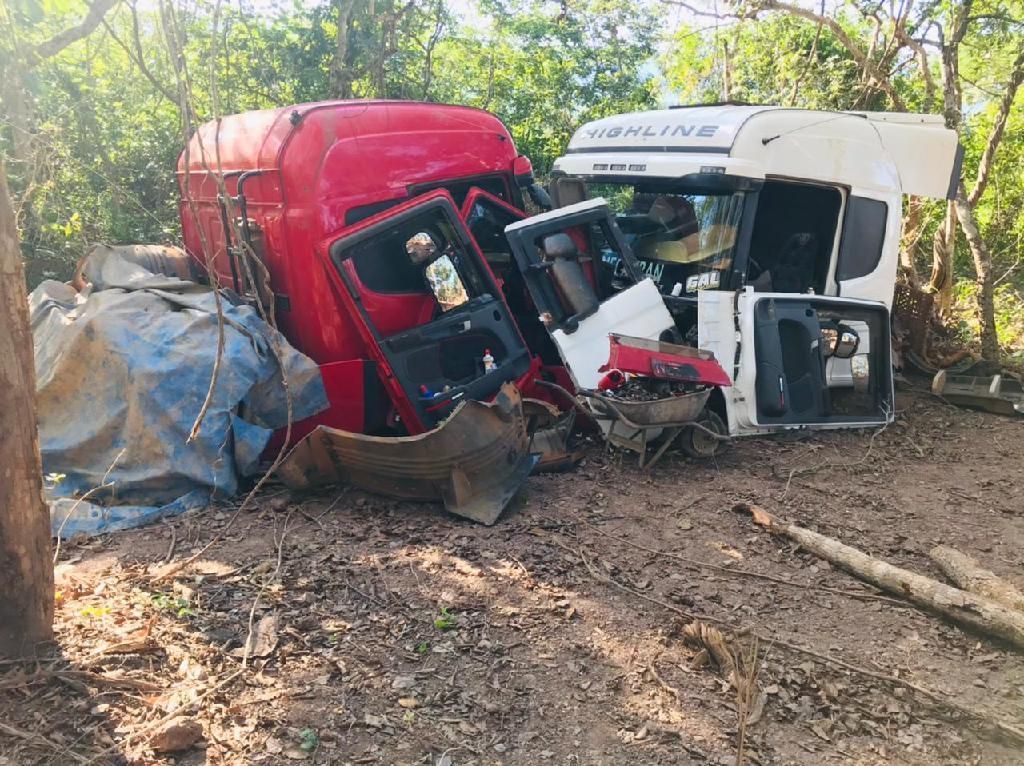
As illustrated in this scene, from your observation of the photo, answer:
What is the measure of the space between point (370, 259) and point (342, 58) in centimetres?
564

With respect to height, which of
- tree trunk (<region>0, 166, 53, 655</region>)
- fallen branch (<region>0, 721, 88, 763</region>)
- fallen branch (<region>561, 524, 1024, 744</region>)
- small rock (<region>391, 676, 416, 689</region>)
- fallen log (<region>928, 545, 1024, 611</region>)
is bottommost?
fallen log (<region>928, 545, 1024, 611</region>)

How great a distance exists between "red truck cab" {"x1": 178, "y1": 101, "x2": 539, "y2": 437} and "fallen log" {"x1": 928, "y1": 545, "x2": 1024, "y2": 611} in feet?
8.82

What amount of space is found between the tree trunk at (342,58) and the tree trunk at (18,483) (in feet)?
25.2

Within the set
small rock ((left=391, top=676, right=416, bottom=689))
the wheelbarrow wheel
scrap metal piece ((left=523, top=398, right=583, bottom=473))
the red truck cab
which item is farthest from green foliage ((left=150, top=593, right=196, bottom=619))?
the wheelbarrow wheel

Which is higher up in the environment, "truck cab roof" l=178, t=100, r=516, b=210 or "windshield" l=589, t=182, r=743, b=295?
A: "truck cab roof" l=178, t=100, r=516, b=210

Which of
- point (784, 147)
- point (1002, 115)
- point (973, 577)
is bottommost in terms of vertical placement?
point (973, 577)

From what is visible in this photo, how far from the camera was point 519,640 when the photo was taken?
3.26 m

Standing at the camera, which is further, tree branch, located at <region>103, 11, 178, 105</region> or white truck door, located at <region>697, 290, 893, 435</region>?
white truck door, located at <region>697, 290, 893, 435</region>

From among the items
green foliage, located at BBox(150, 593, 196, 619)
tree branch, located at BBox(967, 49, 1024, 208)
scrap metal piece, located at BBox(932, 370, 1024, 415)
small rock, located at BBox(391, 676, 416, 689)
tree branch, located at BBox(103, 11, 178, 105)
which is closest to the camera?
small rock, located at BBox(391, 676, 416, 689)

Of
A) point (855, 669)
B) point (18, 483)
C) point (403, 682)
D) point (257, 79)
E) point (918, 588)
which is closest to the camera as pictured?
point (18, 483)

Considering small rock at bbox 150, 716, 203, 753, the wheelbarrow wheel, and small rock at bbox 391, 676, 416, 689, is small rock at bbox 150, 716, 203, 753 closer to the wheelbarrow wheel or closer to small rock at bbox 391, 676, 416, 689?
small rock at bbox 391, 676, 416, 689

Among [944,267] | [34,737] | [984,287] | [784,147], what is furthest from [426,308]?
[944,267]

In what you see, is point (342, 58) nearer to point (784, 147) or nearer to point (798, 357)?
point (784, 147)

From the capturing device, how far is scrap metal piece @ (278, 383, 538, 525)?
4.18 metres
